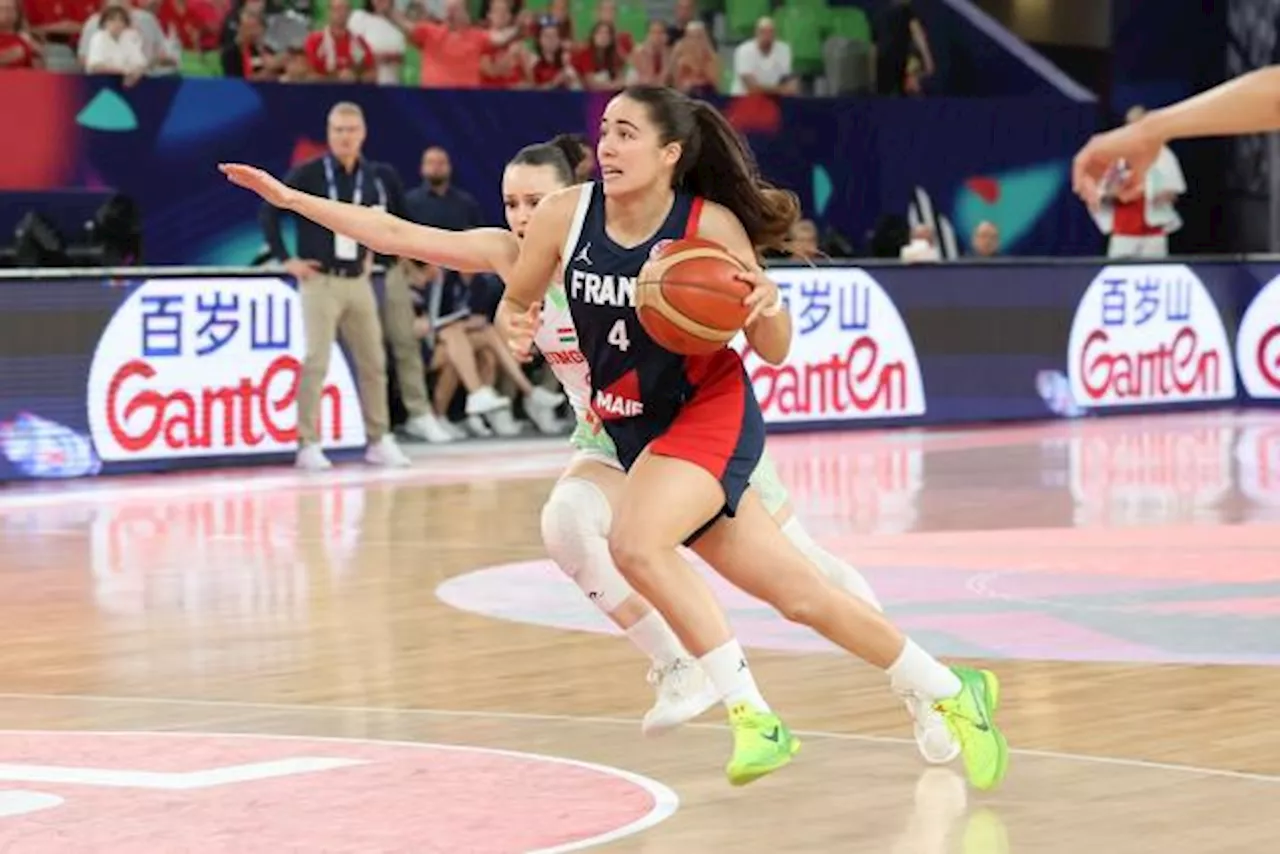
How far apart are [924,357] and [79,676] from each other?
13.3 metres

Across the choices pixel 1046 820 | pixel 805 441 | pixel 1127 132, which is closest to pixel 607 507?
pixel 1046 820

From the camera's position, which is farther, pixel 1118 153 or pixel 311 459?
pixel 311 459

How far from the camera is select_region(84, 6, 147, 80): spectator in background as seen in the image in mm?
22016

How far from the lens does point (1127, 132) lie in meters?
5.50

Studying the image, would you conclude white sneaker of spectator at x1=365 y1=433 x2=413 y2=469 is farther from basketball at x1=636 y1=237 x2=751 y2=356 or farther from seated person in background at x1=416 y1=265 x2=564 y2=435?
basketball at x1=636 y1=237 x2=751 y2=356

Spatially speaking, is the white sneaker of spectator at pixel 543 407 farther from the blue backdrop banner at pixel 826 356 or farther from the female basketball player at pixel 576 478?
the female basketball player at pixel 576 478

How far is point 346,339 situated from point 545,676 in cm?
938

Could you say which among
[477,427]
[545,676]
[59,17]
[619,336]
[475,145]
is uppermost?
[59,17]

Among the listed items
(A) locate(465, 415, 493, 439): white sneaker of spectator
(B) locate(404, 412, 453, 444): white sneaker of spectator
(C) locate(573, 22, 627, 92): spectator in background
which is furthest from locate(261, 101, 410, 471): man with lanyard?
(C) locate(573, 22, 627, 92): spectator in background

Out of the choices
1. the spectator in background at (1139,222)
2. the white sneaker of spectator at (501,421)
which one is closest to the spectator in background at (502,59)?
the white sneaker of spectator at (501,421)

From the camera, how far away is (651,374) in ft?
25.7

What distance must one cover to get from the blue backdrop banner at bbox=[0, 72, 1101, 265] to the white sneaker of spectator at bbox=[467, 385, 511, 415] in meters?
2.70

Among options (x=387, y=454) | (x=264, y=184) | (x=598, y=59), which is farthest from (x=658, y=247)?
(x=598, y=59)

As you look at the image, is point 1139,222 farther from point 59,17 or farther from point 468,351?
point 59,17
